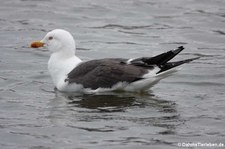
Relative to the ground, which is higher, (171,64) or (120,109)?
(171,64)

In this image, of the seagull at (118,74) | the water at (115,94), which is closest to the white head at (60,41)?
the seagull at (118,74)

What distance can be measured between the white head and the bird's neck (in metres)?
0.08

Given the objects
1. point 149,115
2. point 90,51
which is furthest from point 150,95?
point 90,51

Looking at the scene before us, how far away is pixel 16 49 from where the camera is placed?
14.6 m

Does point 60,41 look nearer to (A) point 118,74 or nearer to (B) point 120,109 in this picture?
(A) point 118,74

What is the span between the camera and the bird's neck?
11.6m

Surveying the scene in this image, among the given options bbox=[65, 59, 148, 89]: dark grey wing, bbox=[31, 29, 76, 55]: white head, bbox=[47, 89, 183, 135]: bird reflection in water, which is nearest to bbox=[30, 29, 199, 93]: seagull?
bbox=[65, 59, 148, 89]: dark grey wing

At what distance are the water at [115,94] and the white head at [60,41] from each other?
0.71 m

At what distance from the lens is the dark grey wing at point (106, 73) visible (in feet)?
36.0

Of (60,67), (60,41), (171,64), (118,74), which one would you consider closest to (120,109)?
(118,74)

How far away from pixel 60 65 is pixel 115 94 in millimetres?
1178

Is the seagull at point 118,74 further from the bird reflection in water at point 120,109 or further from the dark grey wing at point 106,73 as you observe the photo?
the bird reflection in water at point 120,109

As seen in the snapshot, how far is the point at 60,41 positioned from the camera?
11.9 meters

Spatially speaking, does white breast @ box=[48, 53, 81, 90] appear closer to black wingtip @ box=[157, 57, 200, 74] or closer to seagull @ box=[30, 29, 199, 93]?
seagull @ box=[30, 29, 199, 93]
